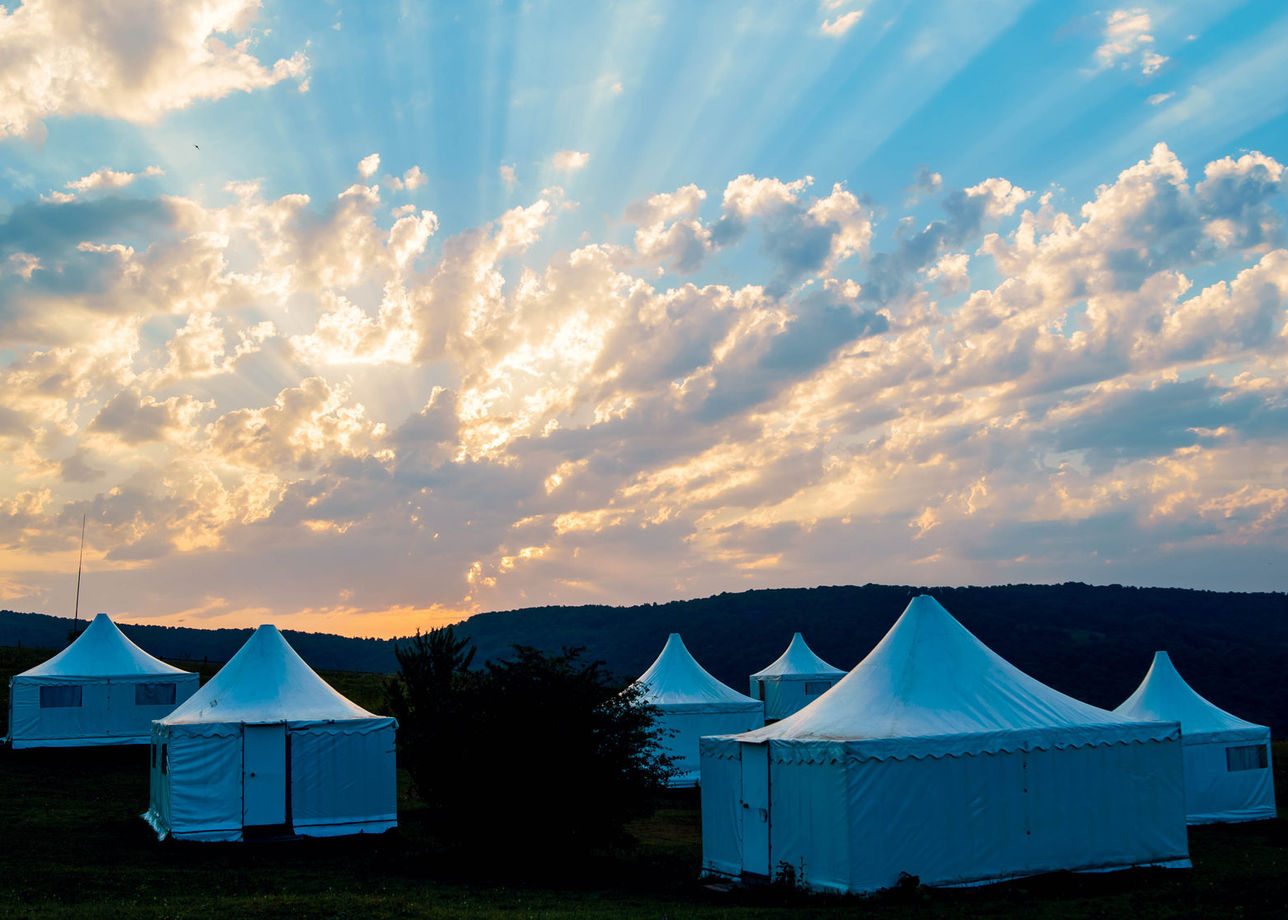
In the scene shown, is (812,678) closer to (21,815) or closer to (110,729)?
(110,729)

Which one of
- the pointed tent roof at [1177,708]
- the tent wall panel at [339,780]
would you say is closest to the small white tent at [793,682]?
the pointed tent roof at [1177,708]

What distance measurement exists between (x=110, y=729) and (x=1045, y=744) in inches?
1022

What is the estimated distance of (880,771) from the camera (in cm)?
1400

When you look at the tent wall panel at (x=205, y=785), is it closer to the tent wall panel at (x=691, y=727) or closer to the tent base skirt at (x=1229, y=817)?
the tent wall panel at (x=691, y=727)

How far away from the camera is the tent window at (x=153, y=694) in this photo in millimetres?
30859

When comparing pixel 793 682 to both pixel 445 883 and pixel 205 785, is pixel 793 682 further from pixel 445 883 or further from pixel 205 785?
pixel 445 883

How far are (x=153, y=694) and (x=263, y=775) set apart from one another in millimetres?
12797

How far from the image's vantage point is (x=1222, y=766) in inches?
942

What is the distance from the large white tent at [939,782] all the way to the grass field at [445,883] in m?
0.44

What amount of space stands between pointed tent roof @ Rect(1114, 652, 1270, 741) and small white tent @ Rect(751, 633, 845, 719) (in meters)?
16.6

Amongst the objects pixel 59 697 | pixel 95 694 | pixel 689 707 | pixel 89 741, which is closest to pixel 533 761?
pixel 689 707

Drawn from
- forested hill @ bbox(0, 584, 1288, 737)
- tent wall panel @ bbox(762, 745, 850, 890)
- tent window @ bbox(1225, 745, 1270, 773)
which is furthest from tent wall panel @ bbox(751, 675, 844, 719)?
forested hill @ bbox(0, 584, 1288, 737)

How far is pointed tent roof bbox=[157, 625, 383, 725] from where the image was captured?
2086 centimetres

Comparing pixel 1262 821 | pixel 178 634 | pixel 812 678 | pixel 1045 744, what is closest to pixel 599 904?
pixel 1045 744
